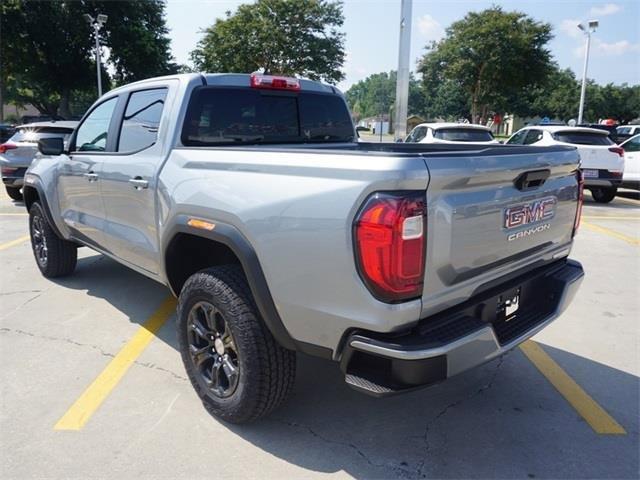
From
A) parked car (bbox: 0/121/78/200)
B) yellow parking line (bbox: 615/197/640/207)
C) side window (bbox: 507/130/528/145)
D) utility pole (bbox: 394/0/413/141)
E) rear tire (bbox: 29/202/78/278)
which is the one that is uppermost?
utility pole (bbox: 394/0/413/141)

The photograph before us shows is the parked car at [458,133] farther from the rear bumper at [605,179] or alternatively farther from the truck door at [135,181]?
the truck door at [135,181]

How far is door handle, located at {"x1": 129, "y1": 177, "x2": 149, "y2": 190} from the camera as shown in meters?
3.30

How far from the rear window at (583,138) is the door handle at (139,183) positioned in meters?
10.2

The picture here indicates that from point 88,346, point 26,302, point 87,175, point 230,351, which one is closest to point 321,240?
point 230,351

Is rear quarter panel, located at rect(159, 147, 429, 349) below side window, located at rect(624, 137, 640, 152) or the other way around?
below

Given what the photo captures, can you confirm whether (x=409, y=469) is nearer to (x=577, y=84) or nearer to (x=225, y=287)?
(x=225, y=287)

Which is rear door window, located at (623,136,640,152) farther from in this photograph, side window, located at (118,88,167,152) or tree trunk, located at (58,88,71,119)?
tree trunk, located at (58,88,71,119)

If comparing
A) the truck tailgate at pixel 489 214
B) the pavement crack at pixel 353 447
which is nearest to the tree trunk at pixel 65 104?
the pavement crack at pixel 353 447

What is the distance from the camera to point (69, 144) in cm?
471

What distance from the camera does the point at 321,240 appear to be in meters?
2.16

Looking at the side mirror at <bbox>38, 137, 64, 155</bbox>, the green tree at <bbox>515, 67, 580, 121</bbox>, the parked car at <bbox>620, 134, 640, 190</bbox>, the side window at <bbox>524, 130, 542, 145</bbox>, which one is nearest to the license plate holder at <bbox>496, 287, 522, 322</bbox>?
the side mirror at <bbox>38, 137, 64, 155</bbox>

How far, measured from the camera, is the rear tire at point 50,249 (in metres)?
5.21

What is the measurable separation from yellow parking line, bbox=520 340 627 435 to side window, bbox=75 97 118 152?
371 centimetres

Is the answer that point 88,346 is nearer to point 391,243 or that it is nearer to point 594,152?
point 391,243
